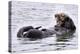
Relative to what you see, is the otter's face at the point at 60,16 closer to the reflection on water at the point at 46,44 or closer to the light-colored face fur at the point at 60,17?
the light-colored face fur at the point at 60,17

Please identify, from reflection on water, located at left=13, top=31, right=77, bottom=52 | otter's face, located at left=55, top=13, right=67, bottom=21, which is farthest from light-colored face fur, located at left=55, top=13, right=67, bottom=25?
reflection on water, located at left=13, top=31, right=77, bottom=52

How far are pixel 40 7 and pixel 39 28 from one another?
10.3 inches

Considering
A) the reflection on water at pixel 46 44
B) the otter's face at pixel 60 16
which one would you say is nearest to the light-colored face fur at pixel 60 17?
the otter's face at pixel 60 16

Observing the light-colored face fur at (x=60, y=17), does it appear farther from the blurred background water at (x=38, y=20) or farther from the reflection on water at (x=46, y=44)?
the reflection on water at (x=46, y=44)

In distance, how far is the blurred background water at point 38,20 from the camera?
1.89m

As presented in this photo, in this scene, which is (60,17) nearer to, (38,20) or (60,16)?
(60,16)

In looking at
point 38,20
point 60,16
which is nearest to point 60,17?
point 60,16

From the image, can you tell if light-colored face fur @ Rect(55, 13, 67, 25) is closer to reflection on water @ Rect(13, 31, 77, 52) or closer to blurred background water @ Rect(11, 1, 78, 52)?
blurred background water @ Rect(11, 1, 78, 52)

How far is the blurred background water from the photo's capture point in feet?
6.22

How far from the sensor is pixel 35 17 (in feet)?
6.49

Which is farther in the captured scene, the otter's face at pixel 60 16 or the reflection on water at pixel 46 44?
the otter's face at pixel 60 16

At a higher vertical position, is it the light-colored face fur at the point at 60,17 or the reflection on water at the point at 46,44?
the light-colored face fur at the point at 60,17

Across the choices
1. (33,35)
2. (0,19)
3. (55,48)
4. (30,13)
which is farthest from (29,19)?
(55,48)

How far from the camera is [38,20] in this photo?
6.53 ft
